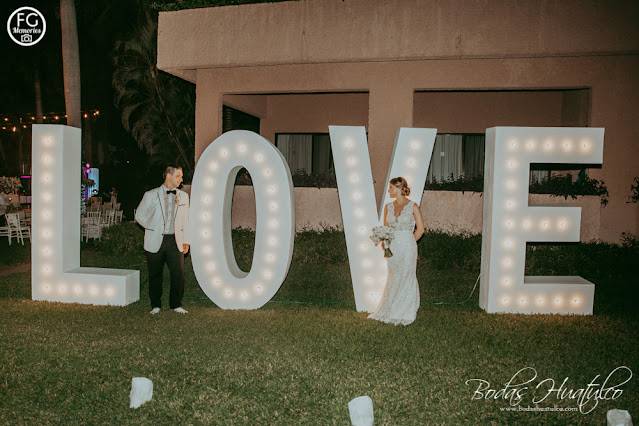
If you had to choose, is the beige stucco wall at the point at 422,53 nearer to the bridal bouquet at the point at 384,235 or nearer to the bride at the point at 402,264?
the bride at the point at 402,264

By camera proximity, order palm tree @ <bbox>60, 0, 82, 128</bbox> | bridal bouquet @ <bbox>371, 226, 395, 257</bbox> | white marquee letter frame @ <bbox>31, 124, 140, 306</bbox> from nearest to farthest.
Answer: bridal bouquet @ <bbox>371, 226, 395, 257</bbox> < white marquee letter frame @ <bbox>31, 124, 140, 306</bbox> < palm tree @ <bbox>60, 0, 82, 128</bbox>

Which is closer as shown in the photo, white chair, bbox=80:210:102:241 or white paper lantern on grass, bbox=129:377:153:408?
white paper lantern on grass, bbox=129:377:153:408

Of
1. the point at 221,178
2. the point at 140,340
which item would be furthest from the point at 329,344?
the point at 221,178

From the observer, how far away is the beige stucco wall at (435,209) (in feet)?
36.6

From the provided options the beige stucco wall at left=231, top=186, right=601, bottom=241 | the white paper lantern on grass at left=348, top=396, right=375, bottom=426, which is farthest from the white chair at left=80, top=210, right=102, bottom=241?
the white paper lantern on grass at left=348, top=396, right=375, bottom=426

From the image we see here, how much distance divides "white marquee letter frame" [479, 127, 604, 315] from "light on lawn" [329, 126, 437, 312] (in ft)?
3.91

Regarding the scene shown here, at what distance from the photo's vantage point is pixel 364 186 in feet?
24.1

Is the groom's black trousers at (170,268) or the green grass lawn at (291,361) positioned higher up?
the groom's black trousers at (170,268)

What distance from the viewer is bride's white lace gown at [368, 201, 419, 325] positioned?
690cm

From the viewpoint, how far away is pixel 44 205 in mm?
7688

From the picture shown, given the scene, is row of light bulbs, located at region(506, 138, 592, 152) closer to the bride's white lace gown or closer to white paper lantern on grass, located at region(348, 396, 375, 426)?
the bride's white lace gown

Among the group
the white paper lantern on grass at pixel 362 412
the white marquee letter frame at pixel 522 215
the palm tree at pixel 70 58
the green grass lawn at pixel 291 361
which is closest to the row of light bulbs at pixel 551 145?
the white marquee letter frame at pixel 522 215

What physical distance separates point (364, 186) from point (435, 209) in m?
5.29

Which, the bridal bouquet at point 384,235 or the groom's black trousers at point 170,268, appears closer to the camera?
the bridal bouquet at point 384,235
